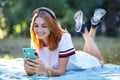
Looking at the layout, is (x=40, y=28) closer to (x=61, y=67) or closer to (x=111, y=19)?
(x=61, y=67)

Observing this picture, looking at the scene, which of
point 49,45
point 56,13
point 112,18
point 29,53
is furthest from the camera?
point 112,18

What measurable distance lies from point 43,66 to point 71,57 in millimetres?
518

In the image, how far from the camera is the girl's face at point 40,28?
3822 mm

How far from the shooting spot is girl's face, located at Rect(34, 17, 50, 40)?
12.5 ft

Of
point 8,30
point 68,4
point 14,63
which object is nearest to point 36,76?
point 14,63

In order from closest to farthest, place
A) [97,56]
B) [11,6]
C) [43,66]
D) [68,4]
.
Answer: [43,66]
[97,56]
[11,6]
[68,4]

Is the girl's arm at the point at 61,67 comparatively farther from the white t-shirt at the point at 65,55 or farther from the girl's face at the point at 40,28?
the girl's face at the point at 40,28

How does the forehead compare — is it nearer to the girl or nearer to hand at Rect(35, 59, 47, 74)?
the girl

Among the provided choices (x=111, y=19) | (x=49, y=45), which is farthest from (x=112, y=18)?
(x=49, y=45)

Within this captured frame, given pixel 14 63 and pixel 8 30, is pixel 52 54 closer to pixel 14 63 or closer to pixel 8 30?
pixel 14 63

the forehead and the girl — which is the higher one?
the forehead

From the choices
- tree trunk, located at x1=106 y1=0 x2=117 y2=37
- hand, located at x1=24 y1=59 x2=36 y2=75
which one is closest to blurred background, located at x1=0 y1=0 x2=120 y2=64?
tree trunk, located at x1=106 y1=0 x2=117 y2=37

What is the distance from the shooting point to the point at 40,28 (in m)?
3.82

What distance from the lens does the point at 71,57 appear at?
4.18 meters
